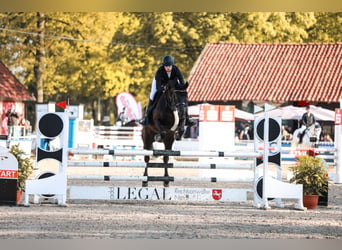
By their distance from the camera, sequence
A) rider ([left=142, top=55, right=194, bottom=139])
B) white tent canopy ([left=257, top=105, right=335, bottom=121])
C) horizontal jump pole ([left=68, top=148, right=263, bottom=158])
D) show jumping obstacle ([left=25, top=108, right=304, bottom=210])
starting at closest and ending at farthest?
show jumping obstacle ([left=25, top=108, right=304, bottom=210]) < horizontal jump pole ([left=68, top=148, right=263, bottom=158]) < rider ([left=142, top=55, right=194, bottom=139]) < white tent canopy ([left=257, top=105, right=335, bottom=121])

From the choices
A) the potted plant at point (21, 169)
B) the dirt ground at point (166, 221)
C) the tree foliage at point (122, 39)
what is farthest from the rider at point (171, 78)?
the tree foliage at point (122, 39)

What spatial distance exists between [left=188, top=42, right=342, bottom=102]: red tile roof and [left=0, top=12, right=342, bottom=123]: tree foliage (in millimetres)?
1591

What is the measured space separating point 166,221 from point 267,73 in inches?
992

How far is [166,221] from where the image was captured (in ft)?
28.8

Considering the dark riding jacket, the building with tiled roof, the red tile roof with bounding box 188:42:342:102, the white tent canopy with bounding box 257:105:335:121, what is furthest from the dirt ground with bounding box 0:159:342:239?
the red tile roof with bounding box 188:42:342:102

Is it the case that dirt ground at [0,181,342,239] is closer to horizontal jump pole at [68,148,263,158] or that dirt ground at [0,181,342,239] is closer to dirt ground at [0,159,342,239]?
dirt ground at [0,159,342,239]

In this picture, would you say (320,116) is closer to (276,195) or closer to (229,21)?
(229,21)

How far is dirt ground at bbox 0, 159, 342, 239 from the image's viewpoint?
305 inches

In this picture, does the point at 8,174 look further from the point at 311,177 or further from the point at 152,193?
the point at 311,177

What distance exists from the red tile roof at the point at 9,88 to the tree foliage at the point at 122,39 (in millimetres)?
518

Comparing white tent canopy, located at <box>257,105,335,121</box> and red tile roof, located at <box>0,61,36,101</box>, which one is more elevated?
red tile roof, located at <box>0,61,36,101</box>

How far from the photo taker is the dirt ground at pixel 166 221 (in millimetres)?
7742

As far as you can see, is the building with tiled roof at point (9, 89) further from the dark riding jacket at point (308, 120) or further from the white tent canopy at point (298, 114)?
the dark riding jacket at point (308, 120)
